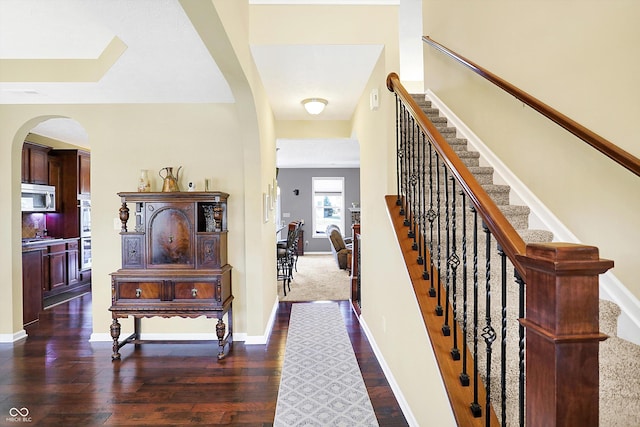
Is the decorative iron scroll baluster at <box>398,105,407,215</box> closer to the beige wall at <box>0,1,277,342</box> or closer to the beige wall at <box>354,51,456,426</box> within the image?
the beige wall at <box>354,51,456,426</box>

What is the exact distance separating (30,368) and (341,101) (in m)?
4.13

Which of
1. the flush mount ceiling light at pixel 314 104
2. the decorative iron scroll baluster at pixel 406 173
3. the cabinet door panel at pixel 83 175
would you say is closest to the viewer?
the decorative iron scroll baluster at pixel 406 173

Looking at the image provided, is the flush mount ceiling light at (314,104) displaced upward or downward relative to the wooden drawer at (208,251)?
upward

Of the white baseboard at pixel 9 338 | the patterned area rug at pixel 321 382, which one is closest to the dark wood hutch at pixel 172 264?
the patterned area rug at pixel 321 382

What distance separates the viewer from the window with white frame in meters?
10.2

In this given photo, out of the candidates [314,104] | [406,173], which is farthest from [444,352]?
[314,104]

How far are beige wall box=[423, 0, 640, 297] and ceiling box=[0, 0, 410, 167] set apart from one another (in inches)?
38.9

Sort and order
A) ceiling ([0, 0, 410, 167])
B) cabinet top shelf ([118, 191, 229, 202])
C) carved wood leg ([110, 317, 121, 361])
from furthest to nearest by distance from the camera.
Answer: cabinet top shelf ([118, 191, 229, 202]) → carved wood leg ([110, 317, 121, 361]) → ceiling ([0, 0, 410, 167])

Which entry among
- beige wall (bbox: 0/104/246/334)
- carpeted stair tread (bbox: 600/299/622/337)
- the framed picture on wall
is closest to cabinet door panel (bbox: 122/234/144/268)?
beige wall (bbox: 0/104/246/334)

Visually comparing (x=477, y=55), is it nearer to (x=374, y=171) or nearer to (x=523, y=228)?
(x=374, y=171)

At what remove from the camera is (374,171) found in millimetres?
3266

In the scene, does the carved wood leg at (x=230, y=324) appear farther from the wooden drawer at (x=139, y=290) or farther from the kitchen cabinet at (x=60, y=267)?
the kitchen cabinet at (x=60, y=267)

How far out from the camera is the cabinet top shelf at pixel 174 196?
10.4ft

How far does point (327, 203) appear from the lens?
10.3 m
